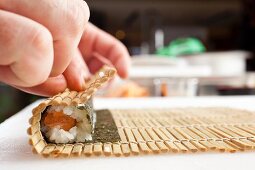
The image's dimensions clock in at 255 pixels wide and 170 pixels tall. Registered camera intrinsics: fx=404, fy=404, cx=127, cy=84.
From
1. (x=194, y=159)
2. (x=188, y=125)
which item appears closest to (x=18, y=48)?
(x=194, y=159)

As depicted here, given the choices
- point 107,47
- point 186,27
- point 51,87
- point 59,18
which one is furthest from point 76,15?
point 186,27

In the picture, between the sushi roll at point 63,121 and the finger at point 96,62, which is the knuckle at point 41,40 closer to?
the sushi roll at point 63,121

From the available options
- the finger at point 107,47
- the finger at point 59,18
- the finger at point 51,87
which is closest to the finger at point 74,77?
the finger at point 51,87

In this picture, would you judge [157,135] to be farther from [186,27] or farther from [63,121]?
[186,27]

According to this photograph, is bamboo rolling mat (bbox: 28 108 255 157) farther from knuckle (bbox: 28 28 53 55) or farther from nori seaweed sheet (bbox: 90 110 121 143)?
knuckle (bbox: 28 28 53 55)

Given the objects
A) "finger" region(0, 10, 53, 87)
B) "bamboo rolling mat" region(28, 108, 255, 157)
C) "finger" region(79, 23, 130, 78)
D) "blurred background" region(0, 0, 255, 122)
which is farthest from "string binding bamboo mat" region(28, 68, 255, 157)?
"blurred background" region(0, 0, 255, 122)

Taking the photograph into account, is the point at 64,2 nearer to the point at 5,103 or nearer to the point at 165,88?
the point at 165,88
